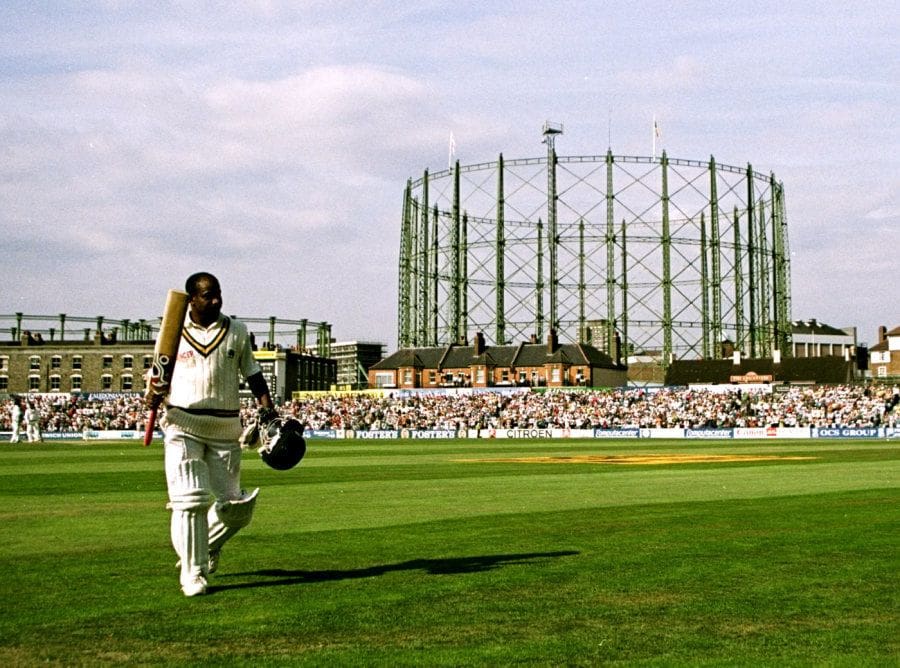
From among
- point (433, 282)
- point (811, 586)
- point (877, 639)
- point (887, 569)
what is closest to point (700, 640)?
point (877, 639)

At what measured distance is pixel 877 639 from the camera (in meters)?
6.20

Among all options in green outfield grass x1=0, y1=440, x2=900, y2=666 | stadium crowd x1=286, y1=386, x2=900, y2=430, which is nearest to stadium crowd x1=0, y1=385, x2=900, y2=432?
stadium crowd x1=286, y1=386, x2=900, y2=430

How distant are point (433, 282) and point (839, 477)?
285ft

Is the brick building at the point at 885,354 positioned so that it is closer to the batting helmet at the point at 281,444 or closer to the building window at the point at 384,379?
the building window at the point at 384,379

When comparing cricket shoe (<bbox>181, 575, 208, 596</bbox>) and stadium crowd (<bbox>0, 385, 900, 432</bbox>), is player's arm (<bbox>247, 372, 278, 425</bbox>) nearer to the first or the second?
cricket shoe (<bbox>181, 575, 208, 596</bbox>)

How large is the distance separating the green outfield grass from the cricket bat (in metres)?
1.62

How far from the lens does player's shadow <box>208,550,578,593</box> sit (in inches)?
330

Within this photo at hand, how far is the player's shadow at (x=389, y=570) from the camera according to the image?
8.38 meters

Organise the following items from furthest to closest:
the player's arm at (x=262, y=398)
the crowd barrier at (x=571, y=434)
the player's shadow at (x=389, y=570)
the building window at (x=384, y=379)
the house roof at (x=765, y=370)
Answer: the building window at (x=384, y=379), the house roof at (x=765, y=370), the crowd barrier at (x=571, y=434), the player's arm at (x=262, y=398), the player's shadow at (x=389, y=570)

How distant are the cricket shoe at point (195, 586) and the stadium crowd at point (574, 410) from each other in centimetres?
5705

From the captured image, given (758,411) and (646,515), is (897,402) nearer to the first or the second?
(758,411)

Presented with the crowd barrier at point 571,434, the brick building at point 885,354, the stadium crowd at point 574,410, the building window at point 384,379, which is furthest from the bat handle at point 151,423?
the brick building at point 885,354

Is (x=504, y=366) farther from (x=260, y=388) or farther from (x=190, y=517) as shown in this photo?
(x=190, y=517)

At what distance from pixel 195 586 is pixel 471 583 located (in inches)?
84.4
